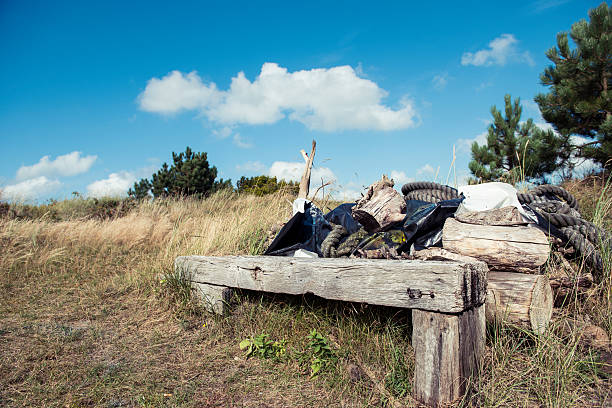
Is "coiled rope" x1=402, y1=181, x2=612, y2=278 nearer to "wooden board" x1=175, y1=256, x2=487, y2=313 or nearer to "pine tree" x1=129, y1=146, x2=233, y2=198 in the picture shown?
"wooden board" x1=175, y1=256, x2=487, y2=313

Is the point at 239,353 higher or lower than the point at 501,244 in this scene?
lower

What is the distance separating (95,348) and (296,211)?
2.37m

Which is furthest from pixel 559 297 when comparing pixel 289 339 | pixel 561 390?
pixel 289 339

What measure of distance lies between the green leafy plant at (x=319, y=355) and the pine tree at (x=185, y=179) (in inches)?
467

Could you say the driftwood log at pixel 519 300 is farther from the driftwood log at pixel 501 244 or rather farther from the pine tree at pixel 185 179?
the pine tree at pixel 185 179

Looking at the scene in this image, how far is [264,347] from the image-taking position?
125 inches

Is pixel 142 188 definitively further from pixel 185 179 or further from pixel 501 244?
pixel 501 244

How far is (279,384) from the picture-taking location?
2723mm

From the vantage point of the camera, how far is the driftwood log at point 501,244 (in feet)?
9.30

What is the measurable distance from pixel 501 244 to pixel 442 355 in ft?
3.70

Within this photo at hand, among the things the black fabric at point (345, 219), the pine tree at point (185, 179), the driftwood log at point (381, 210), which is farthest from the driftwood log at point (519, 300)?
the pine tree at point (185, 179)

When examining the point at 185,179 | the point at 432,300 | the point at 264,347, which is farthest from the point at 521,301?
the point at 185,179

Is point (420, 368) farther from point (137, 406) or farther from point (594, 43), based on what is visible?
point (594, 43)

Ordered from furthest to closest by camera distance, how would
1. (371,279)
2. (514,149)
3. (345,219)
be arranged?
(514,149), (345,219), (371,279)
